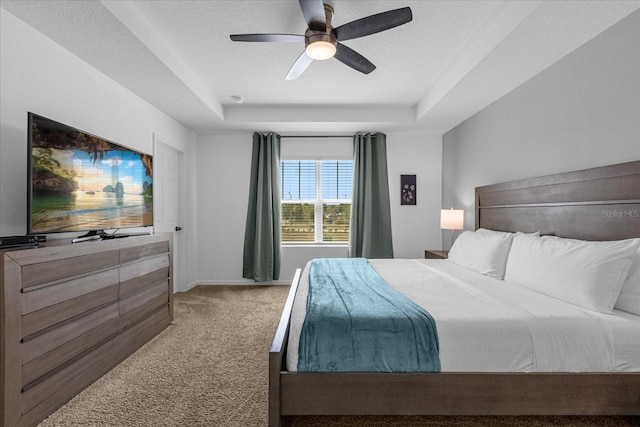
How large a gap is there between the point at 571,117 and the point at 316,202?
10.7 feet

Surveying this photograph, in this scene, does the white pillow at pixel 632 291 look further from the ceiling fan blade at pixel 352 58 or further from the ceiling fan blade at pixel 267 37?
the ceiling fan blade at pixel 267 37

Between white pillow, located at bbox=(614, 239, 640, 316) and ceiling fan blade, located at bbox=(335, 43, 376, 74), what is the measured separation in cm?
206

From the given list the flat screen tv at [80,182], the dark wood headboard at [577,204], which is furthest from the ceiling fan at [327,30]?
the dark wood headboard at [577,204]

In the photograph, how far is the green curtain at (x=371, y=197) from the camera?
4594 mm

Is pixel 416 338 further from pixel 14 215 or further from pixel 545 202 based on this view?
pixel 14 215

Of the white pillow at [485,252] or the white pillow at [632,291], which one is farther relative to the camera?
the white pillow at [485,252]

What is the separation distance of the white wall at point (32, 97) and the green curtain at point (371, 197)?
118 inches

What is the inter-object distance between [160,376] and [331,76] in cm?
295

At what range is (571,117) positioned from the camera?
2291 millimetres

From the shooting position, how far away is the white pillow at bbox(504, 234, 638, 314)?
1630mm

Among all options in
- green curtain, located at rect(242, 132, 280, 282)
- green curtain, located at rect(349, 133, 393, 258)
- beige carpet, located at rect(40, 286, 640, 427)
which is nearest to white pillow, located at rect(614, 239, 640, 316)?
beige carpet, located at rect(40, 286, 640, 427)

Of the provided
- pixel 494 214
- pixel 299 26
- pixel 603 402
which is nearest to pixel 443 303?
pixel 603 402

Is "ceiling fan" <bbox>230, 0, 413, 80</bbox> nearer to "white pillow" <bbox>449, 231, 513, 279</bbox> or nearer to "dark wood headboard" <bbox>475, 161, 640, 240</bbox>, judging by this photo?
"dark wood headboard" <bbox>475, 161, 640, 240</bbox>

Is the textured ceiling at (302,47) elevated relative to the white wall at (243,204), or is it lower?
elevated
